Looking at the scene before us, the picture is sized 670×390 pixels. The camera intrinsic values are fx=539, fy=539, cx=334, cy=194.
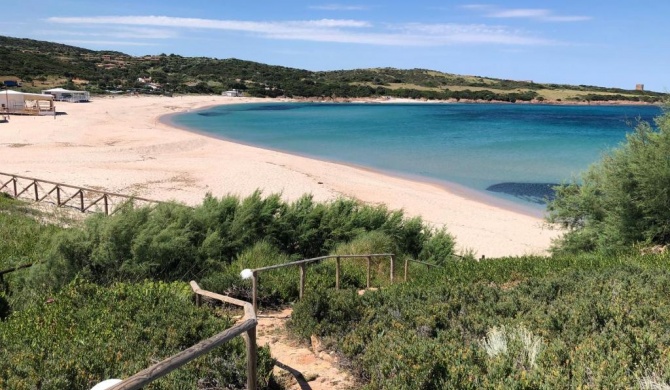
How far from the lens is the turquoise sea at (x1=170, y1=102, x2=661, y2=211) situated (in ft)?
113

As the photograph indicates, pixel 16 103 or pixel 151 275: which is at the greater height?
pixel 16 103

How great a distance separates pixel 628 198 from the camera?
43.7 ft

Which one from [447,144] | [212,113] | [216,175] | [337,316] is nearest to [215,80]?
[212,113]

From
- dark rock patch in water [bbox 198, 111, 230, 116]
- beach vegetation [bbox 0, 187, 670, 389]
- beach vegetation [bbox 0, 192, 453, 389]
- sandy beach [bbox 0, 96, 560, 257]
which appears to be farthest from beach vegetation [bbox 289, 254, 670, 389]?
dark rock patch in water [bbox 198, 111, 230, 116]

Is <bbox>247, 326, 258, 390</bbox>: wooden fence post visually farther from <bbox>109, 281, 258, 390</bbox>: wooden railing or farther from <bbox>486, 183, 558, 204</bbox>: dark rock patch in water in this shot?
<bbox>486, 183, 558, 204</bbox>: dark rock patch in water

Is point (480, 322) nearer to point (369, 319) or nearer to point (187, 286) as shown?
point (369, 319)

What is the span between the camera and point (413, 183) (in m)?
31.0


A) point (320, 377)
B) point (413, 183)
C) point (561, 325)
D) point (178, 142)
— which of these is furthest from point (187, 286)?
point (178, 142)

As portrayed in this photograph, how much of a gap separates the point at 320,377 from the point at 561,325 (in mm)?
→ 2489

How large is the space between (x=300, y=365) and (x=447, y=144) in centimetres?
4744

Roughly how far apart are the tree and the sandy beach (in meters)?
3.20

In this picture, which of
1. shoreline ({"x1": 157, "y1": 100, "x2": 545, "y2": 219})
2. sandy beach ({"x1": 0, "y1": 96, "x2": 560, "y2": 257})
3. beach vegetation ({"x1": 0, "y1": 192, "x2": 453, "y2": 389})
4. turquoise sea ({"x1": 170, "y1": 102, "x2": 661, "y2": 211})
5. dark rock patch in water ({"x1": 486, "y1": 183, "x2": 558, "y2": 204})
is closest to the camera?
beach vegetation ({"x1": 0, "y1": 192, "x2": 453, "y2": 389})

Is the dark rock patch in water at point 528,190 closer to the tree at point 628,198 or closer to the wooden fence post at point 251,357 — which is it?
the tree at point 628,198

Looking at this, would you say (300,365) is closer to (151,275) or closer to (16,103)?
(151,275)
